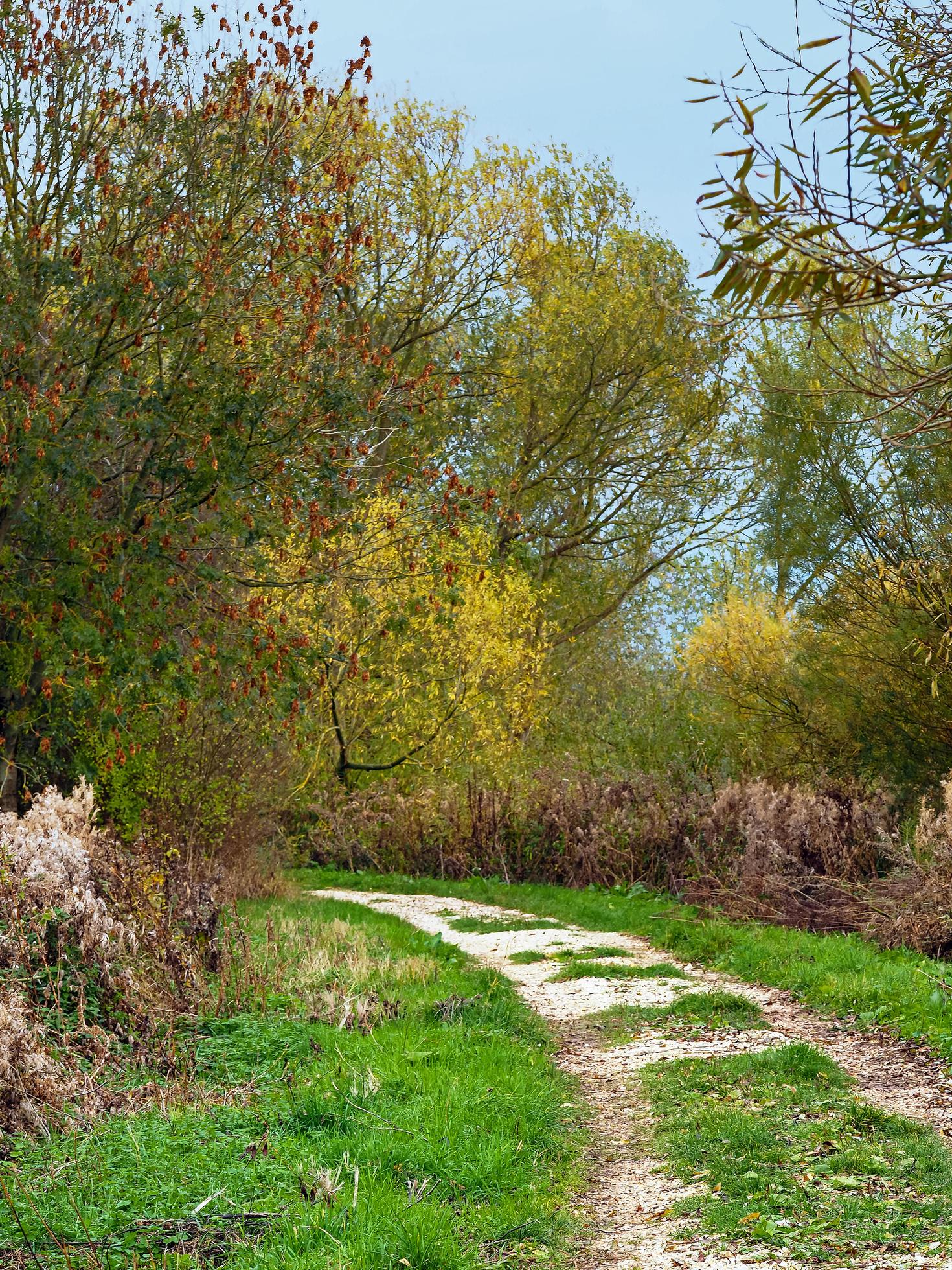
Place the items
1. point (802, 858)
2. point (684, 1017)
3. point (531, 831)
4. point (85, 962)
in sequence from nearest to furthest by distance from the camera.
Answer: point (85, 962) → point (684, 1017) → point (802, 858) → point (531, 831)

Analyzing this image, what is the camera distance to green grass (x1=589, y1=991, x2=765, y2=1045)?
7672 mm

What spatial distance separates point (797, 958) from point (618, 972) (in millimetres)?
1420

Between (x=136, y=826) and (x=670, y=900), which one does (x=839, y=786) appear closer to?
(x=670, y=900)

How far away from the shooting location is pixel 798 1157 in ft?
17.0

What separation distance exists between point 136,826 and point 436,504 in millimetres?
4168

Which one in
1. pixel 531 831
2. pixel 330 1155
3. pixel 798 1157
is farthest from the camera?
pixel 531 831

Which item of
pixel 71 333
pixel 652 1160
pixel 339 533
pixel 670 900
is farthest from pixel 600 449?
pixel 652 1160

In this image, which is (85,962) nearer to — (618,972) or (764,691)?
(618,972)

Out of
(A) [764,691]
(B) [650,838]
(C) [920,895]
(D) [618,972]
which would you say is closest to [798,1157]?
(D) [618,972]

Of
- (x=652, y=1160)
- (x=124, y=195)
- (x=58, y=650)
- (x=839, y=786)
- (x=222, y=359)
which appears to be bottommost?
(x=652, y=1160)

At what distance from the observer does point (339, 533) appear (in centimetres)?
1062

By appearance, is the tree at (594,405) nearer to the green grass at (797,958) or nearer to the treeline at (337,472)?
the treeline at (337,472)

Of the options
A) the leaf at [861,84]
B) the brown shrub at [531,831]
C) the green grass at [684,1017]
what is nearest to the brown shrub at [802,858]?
the brown shrub at [531,831]

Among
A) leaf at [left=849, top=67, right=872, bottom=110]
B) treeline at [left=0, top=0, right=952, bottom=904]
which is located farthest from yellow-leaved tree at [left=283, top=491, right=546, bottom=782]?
leaf at [left=849, top=67, right=872, bottom=110]
